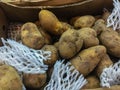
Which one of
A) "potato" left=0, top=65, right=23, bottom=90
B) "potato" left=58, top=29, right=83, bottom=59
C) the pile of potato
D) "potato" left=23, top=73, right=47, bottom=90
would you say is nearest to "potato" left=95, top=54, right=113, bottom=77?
the pile of potato

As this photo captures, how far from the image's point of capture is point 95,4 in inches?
55.2

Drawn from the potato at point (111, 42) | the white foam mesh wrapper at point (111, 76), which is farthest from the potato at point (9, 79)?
the potato at point (111, 42)

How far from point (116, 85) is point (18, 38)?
48cm

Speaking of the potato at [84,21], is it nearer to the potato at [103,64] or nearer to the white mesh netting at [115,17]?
the white mesh netting at [115,17]

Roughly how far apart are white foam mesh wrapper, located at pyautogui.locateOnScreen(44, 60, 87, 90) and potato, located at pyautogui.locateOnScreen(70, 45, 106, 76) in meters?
0.03

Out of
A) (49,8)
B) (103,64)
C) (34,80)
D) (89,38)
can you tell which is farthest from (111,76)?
(49,8)

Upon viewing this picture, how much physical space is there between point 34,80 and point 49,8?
385mm

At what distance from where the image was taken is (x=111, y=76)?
1.12 meters

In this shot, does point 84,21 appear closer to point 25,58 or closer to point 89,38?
point 89,38

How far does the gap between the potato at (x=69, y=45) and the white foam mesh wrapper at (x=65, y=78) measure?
0.04 meters

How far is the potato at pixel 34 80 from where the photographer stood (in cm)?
109

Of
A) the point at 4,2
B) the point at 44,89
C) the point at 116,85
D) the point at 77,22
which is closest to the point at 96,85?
the point at 116,85

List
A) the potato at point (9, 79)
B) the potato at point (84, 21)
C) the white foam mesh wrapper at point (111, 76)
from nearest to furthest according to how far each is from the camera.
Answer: the potato at point (9, 79), the white foam mesh wrapper at point (111, 76), the potato at point (84, 21)

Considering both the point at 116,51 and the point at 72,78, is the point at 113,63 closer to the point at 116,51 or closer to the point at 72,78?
the point at 116,51
